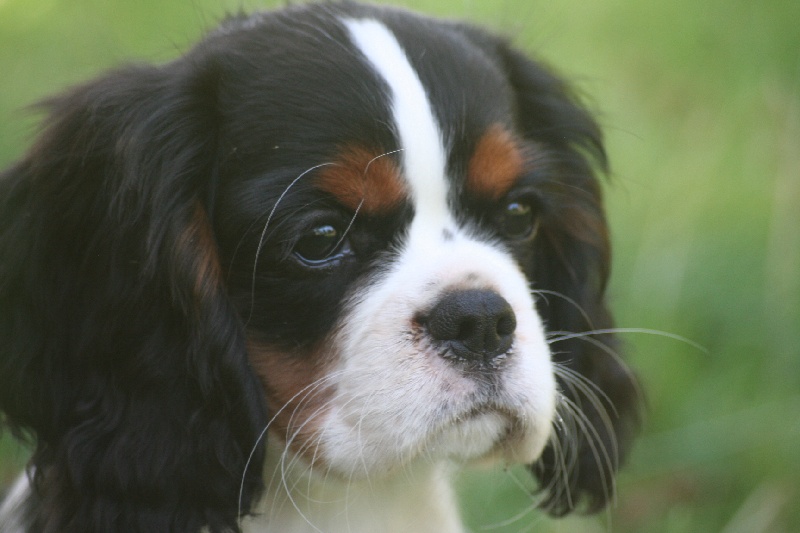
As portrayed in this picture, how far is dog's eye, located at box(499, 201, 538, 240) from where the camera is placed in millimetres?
2998

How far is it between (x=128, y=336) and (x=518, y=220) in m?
1.10

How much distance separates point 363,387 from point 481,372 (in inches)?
11.3

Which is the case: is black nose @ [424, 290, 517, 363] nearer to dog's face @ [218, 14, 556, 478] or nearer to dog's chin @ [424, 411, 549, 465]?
dog's face @ [218, 14, 556, 478]

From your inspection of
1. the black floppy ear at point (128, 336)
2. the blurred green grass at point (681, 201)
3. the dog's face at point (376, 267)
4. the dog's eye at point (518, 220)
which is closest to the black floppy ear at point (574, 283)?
the dog's eye at point (518, 220)

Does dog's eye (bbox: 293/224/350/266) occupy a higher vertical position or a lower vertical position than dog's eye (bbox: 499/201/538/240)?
higher

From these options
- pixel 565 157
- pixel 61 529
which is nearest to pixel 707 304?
pixel 565 157

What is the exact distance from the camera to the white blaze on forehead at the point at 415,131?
273 cm

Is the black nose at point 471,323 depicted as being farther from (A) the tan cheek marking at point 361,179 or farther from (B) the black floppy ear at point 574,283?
(B) the black floppy ear at point 574,283

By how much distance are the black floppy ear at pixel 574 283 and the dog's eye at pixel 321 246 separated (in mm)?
726

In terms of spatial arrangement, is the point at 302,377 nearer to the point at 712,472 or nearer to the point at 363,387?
the point at 363,387

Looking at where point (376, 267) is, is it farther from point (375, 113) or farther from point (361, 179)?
point (375, 113)

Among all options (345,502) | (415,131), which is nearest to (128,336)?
(345,502)

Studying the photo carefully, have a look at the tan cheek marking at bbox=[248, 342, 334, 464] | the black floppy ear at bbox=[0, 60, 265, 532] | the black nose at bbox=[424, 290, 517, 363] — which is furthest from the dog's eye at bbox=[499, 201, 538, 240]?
the black floppy ear at bbox=[0, 60, 265, 532]

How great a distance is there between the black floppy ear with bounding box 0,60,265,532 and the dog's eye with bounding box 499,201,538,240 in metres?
0.80
